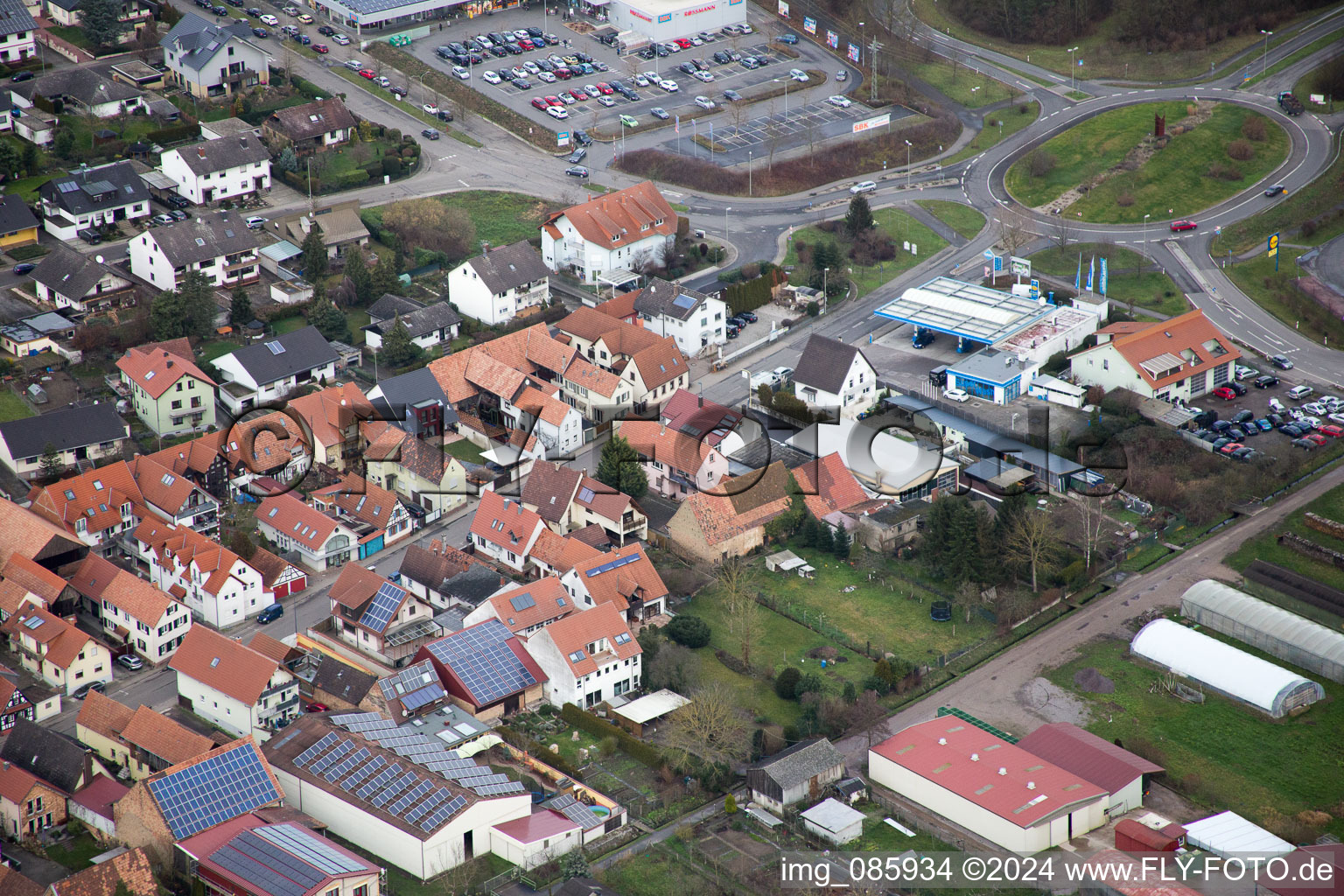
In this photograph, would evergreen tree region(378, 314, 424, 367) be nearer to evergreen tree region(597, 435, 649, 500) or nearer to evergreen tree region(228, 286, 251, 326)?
evergreen tree region(228, 286, 251, 326)

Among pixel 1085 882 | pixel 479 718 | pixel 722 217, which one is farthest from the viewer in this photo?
pixel 722 217

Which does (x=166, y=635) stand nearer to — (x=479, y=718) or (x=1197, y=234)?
(x=479, y=718)

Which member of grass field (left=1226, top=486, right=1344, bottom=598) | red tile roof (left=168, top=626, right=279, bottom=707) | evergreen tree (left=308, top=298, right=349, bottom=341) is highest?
evergreen tree (left=308, top=298, right=349, bottom=341)

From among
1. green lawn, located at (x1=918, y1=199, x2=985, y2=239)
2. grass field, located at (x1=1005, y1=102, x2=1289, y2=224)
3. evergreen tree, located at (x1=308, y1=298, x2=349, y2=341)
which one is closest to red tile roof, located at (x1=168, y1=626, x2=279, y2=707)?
evergreen tree, located at (x1=308, y1=298, x2=349, y2=341)

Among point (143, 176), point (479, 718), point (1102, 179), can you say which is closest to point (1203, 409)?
point (1102, 179)

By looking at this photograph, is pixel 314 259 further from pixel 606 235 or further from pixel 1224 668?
pixel 1224 668

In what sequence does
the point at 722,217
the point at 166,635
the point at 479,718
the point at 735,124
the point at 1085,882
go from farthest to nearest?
the point at 735,124
the point at 722,217
the point at 166,635
the point at 479,718
the point at 1085,882

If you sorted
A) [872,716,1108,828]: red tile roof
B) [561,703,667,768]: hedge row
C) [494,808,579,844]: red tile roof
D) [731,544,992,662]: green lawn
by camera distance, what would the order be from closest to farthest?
[494,808,579,844]: red tile roof
[872,716,1108,828]: red tile roof
[561,703,667,768]: hedge row
[731,544,992,662]: green lawn
